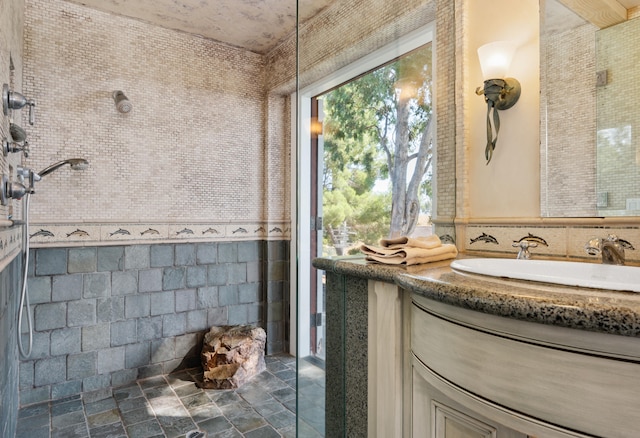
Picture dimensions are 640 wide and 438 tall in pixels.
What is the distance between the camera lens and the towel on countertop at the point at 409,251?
1284mm

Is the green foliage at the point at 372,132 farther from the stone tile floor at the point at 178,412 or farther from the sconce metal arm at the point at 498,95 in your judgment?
the stone tile floor at the point at 178,412

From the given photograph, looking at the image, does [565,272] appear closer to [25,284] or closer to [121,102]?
[25,284]

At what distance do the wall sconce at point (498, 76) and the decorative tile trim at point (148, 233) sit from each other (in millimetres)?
2256

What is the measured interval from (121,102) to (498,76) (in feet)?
8.08

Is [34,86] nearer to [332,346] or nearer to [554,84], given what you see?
[332,346]

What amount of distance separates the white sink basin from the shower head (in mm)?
2447

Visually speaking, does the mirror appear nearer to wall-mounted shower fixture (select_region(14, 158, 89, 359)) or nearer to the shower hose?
wall-mounted shower fixture (select_region(14, 158, 89, 359))

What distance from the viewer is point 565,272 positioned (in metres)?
1.14

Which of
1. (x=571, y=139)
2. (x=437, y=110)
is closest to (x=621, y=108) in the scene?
(x=571, y=139)

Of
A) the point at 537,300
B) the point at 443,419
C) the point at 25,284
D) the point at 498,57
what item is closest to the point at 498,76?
the point at 498,57

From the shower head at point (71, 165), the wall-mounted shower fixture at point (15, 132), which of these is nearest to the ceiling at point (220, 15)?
the shower head at point (71, 165)

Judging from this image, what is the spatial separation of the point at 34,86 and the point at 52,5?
590 millimetres

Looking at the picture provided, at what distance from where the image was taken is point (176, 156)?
2.98 metres

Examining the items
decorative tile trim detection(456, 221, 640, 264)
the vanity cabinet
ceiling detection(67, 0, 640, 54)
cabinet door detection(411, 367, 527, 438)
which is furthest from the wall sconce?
ceiling detection(67, 0, 640, 54)
